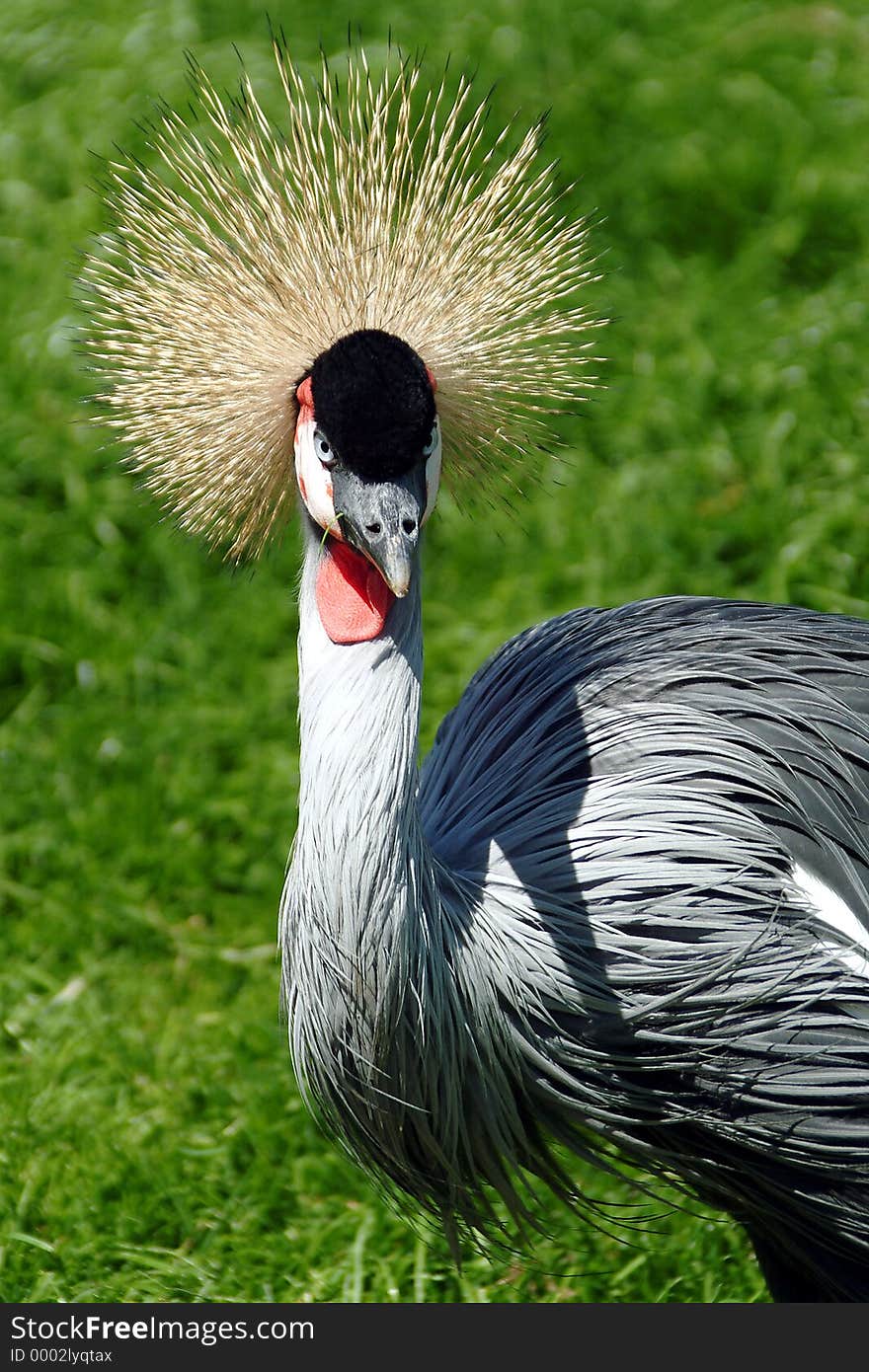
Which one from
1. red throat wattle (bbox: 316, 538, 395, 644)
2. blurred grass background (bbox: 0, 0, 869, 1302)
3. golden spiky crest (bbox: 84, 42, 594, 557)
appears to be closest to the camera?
red throat wattle (bbox: 316, 538, 395, 644)

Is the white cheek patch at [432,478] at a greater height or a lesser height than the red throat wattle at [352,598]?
greater

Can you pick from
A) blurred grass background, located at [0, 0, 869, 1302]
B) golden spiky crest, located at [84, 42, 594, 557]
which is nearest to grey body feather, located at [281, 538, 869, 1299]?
golden spiky crest, located at [84, 42, 594, 557]

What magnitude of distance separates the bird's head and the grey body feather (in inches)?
1.6

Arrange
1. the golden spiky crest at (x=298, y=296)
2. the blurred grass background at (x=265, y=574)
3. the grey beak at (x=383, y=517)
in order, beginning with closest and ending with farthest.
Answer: the grey beak at (x=383, y=517)
the golden spiky crest at (x=298, y=296)
the blurred grass background at (x=265, y=574)

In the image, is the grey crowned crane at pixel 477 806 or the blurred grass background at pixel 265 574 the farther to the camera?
the blurred grass background at pixel 265 574

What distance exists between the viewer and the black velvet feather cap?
1592 mm

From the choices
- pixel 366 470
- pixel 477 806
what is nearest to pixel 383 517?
pixel 366 470

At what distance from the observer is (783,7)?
14.5ft

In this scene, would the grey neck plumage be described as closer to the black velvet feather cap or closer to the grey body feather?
the grey body feather

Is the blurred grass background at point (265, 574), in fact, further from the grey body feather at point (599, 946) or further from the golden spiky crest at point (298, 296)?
the grey body feather at point (599, 946)

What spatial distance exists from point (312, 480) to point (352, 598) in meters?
0.12

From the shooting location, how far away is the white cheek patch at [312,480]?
5.44 ft

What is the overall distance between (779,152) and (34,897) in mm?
2459

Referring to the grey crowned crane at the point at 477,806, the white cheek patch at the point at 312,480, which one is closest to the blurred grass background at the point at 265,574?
the grey crowned crane at the point at 477,806
